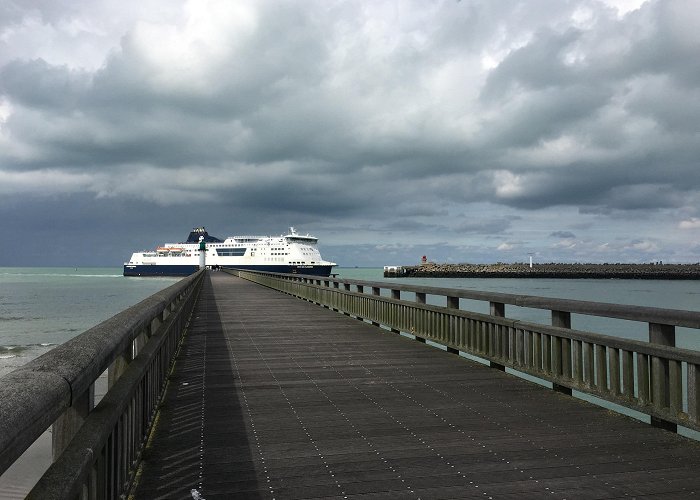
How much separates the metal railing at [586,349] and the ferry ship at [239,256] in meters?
95.6

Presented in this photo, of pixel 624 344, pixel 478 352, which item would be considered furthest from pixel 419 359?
pixel 624 344

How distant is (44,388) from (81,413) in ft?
2.89

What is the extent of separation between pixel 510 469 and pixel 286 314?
13.2 metres

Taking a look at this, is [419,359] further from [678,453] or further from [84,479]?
[84,479]

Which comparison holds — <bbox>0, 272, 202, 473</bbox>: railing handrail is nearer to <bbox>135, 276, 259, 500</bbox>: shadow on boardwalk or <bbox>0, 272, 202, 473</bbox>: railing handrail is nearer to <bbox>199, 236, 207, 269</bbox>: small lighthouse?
<bbox>135, 276, 259, 500</bbox>: shadow on boardwalk

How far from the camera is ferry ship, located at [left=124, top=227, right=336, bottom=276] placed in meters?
108

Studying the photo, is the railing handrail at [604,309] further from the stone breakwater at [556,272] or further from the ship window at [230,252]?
the stone breakwater at [556,272]

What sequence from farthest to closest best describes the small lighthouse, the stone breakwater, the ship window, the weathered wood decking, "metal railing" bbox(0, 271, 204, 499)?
the stone breakwater → the ship window → the small lighthouse → the weathered wood decking → "metal railing" bbox(0, 271, 204, 499)

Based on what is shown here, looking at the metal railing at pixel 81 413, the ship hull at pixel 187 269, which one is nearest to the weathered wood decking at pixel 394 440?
the metal railing at pixel 81 413

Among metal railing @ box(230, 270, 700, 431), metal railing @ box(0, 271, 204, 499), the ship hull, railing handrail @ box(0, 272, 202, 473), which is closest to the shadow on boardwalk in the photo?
metal railing @ box(0, 271, 204, 499)

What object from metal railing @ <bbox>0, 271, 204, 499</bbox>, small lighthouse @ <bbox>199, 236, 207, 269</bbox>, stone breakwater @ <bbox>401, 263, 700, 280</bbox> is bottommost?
stone breakwater @ <bbox>401, 263, 700, 280</bbox>

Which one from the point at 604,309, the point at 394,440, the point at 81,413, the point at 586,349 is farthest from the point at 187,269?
the point at 81,413

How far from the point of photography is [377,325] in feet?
44.5

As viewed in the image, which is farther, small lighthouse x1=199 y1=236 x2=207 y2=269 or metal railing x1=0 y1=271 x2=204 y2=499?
small lighthouse x1=199 y1=236 x2=207 y2=269
